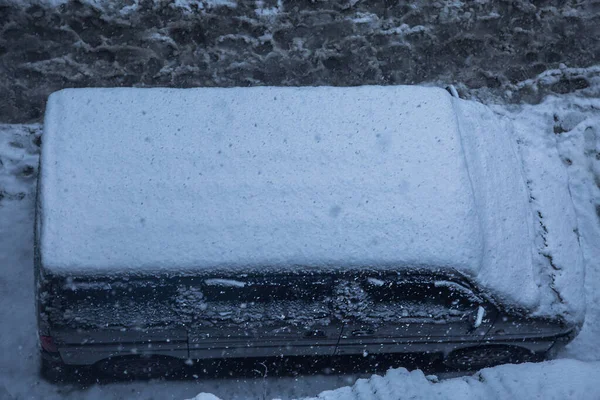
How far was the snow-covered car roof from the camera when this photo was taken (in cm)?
459

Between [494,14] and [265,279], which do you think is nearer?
[265,279]

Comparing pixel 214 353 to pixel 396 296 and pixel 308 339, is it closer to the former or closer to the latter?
pixel 308 339

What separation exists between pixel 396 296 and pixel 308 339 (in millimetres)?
885

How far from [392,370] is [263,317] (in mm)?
1305

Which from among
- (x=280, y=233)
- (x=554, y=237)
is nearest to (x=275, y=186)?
(x=280, y=233)

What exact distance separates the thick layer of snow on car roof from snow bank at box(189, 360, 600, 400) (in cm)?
108

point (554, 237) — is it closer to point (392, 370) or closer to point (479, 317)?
point (479, 317)

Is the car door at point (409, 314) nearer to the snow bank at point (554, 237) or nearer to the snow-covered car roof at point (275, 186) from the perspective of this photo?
the snow-covered car roof at point (275, 186)

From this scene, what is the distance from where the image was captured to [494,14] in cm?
764

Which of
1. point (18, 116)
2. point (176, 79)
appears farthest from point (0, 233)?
point (176, 79)

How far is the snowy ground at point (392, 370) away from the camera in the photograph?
146 inches

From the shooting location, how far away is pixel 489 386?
3721 mm

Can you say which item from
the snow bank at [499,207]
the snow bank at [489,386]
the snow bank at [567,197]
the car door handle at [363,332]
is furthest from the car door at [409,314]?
the snow bank at [489,386]

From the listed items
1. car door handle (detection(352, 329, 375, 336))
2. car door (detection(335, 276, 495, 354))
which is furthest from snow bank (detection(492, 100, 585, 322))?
car door handle (detection(352, 329, 375, 336))
